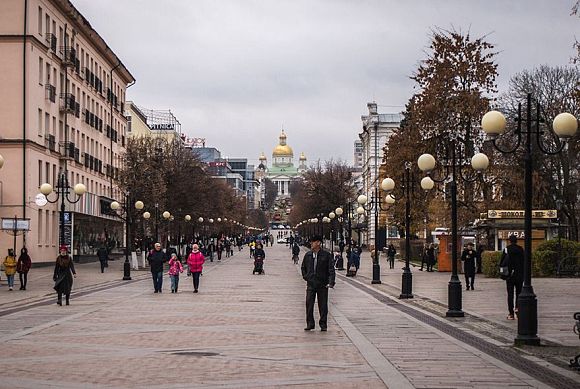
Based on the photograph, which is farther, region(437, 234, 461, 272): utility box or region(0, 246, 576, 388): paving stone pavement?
region(437, 234, 461, 272): utility box

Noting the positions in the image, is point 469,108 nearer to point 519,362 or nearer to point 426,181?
point 426,181

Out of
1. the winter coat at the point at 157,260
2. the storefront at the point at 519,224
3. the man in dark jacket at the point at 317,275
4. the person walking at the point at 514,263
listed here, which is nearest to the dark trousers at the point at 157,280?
the winter coat at the point at 157,260

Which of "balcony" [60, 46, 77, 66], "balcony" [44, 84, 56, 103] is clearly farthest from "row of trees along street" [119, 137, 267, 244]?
"balcony" [60, 46, 77, 66]

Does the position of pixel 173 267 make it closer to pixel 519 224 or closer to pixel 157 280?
pixel 157 280

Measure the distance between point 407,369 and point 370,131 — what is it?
110268 mm

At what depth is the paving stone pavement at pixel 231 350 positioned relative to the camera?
40.5ft

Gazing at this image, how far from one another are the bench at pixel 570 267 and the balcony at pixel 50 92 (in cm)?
3263

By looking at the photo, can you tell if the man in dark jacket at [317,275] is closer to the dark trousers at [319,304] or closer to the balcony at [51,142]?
the dark trousers at [319,304]

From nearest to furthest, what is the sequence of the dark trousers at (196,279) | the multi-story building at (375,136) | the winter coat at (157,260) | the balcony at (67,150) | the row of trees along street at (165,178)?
the winter coat at (157,260) < the dark trousers at (196,279) < the balcony at (67,150) < the row of trees along street at (165,178) < the multi-story building at (375,136)

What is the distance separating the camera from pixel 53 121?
2480 inches

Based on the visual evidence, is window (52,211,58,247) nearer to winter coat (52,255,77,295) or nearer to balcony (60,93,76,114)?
balcony (60,93,76,114)

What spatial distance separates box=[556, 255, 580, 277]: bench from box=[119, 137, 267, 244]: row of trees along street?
29.0 metres

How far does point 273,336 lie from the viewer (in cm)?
1822

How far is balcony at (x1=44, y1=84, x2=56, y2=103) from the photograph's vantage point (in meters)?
60.8
